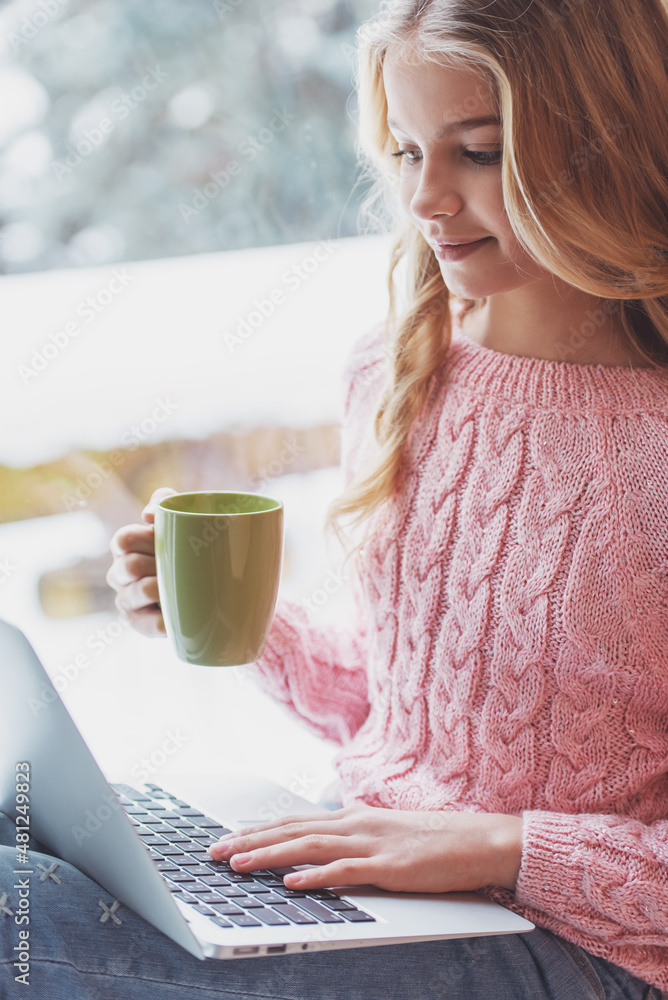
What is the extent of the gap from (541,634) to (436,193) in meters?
0.43

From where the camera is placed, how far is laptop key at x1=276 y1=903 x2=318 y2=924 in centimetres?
73

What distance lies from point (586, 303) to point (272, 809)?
63cm

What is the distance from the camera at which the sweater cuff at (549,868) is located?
0.84 meters

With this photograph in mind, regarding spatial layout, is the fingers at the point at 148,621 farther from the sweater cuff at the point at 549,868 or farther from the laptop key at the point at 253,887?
the sweater cuff at the point at 549,868

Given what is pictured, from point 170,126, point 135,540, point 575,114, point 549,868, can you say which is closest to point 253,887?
point 549,868

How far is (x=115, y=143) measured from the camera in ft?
5.26

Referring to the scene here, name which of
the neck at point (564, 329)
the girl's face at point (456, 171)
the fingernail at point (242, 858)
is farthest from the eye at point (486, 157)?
the fingernail at point (242, 858)

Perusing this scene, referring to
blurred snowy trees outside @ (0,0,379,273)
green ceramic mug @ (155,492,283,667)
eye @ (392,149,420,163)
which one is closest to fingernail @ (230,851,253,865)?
green ceramic mug @ (155,492,283,667)

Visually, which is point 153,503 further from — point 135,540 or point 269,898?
point 269,898

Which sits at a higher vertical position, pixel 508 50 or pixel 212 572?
pixel 508 50

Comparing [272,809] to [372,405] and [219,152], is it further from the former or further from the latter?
[219,152]

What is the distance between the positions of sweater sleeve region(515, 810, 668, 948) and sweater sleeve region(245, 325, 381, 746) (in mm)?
344

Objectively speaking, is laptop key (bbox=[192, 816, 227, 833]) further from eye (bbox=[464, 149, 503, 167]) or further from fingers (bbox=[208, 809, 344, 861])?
eye (bbox=[464, 149, 503, 167])

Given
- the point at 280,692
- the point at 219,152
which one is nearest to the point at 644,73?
the point at 280,692
